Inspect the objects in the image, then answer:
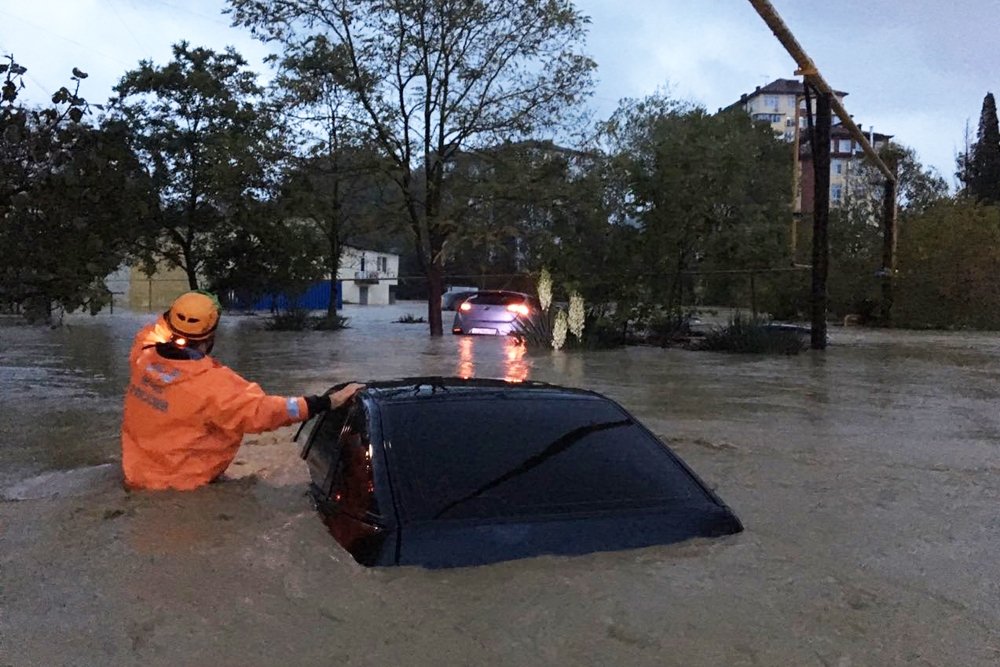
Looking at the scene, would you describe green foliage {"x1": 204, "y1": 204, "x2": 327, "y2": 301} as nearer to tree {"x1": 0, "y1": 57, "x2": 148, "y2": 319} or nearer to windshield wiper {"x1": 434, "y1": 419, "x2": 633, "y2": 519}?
tree {"x1": 0, "y1": 57, "x2": 148, "y2": 319}

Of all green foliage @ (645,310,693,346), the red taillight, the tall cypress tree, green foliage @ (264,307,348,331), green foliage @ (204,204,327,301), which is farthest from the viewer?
the tall cypress tree

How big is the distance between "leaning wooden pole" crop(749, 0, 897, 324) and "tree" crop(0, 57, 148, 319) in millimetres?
7281

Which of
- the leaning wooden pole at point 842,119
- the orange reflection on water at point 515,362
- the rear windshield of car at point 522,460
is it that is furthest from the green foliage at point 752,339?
the rear windshield of car at point 522,460

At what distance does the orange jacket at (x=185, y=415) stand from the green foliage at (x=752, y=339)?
1376 cm

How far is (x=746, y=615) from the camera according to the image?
11.3 ft

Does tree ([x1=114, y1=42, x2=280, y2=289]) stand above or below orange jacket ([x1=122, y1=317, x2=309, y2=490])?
above

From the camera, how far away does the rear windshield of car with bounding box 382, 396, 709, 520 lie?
349cm

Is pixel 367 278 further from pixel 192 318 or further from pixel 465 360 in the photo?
pixel 192 318

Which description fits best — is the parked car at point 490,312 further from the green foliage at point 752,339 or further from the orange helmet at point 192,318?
the orange helmet at point 192,318

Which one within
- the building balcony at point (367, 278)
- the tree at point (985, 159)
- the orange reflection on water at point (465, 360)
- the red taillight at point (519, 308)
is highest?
the tree at point (985, 159)

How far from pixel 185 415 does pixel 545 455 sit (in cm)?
190

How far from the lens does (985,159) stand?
5841cm

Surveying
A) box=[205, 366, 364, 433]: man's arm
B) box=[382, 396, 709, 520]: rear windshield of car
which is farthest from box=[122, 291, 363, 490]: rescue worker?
box=[382, 396, 709, 520]: rear windshield of car

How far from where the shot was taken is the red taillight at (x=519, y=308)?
Result: 18.7m
